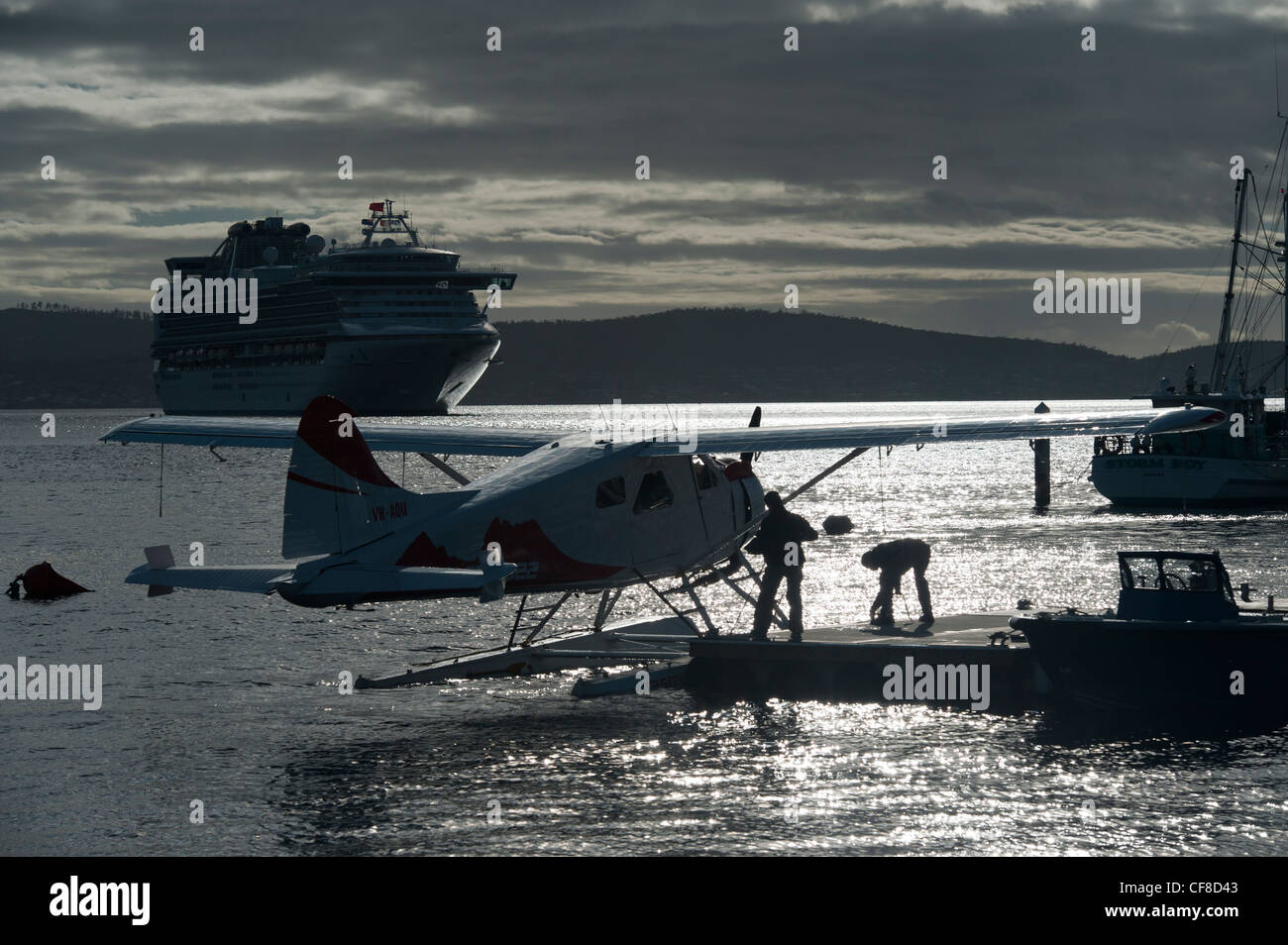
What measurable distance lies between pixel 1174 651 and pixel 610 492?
7.48m

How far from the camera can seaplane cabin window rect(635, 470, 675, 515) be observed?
57.6 ft

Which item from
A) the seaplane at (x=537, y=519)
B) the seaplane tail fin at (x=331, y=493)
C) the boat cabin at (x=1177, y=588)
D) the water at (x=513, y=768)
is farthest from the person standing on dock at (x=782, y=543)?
the seaplane tail fin at (x=331, y=493)

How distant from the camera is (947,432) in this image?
17812mm

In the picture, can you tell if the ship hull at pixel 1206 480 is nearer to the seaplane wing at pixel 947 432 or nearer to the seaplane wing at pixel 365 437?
the seaplane wing at pixel 947 432

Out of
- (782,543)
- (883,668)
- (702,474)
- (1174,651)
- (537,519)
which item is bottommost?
(883,668)

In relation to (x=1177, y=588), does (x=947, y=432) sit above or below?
above

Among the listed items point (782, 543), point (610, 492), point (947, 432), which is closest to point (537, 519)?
point (610, 492)

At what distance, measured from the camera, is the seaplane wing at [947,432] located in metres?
17.8

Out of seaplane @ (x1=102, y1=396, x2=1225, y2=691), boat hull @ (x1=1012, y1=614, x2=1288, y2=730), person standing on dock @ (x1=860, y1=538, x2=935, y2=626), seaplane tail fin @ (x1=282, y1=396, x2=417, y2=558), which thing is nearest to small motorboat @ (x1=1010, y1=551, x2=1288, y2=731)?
boat hull @ (x1=1012, y1=614, x2=1288, y2=730)

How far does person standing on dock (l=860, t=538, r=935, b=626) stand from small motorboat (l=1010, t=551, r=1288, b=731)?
243cm

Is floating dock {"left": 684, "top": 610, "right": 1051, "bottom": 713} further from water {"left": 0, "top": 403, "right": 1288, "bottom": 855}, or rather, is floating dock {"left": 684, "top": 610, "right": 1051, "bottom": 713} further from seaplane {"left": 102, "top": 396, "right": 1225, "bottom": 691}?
seaplane {"left": 102, "top": 396, "right": 1225, "bottom": 691}

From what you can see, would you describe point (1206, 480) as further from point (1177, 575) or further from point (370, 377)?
point (370, 377)

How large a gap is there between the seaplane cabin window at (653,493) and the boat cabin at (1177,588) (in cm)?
594
